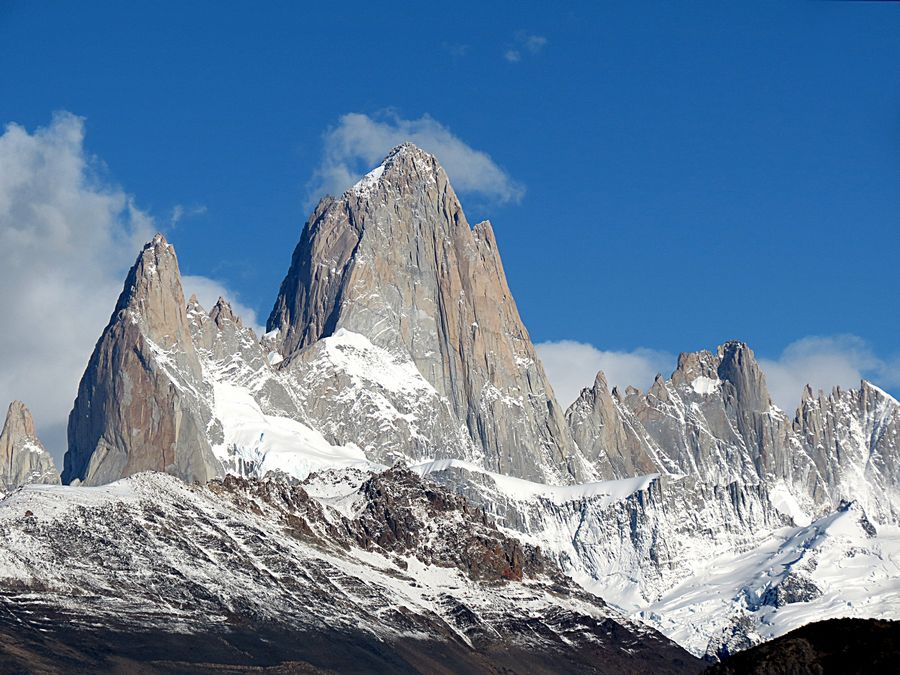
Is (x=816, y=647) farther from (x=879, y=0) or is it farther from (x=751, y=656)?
(x=879, y=0)

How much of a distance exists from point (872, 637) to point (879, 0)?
6894 centimetres

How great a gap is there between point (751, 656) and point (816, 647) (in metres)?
5.33

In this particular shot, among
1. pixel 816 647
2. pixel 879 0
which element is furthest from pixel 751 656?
pixel 879 0

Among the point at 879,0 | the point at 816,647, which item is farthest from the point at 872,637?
the point at 879,0

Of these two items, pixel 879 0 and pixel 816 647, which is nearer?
pixel 879 0

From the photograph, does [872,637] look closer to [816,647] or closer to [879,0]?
[816,647]

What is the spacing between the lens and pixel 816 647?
157m

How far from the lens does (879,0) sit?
101m

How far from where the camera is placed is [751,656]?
156000mm

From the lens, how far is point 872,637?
155 metres

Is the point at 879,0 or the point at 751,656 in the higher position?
the point at 879,0

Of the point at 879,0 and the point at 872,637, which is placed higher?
the point at 879,0

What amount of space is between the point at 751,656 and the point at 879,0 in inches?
2745

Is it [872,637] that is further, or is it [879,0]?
[872,637]
